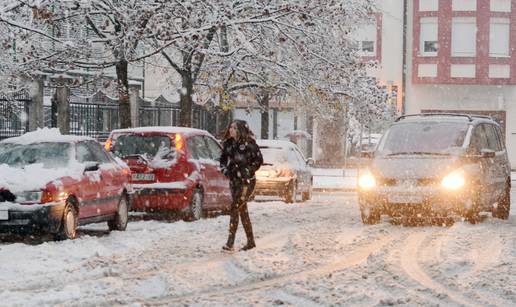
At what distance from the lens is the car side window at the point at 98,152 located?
16277 mm

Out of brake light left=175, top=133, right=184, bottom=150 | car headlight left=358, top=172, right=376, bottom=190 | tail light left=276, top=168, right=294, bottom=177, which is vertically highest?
brake light left=175, top=133, right=184, bottom=150

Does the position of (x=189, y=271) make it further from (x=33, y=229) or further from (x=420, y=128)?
(x=420, y=128)

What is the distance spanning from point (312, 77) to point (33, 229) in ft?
48.6

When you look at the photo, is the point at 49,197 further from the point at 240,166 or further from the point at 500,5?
the point at 500,5

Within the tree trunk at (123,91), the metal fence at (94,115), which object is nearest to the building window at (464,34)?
the metal fence at (94,115)

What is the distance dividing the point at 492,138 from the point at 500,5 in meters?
29.8

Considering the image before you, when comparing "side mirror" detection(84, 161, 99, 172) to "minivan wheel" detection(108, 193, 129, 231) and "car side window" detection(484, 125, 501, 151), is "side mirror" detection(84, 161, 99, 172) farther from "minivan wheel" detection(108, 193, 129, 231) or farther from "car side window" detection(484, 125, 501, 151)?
"car side window" detection(484, 125, 501, 151)

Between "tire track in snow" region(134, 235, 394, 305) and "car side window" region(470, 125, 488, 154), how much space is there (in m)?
4.97

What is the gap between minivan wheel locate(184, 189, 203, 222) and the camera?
59.6 ft

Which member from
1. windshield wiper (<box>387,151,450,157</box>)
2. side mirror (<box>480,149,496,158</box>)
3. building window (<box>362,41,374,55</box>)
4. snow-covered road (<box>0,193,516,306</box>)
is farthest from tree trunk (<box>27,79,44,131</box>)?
building window (<box>362,41,374,55</box>)

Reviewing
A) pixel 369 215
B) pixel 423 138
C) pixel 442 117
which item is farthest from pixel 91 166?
pixel 442 117

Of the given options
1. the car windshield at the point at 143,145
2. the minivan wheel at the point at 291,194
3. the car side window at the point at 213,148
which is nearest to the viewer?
the car windshield at the point at 143,145

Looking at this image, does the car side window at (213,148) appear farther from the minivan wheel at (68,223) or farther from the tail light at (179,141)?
the minivan wheel at (68,223)

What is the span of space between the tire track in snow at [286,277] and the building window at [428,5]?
3574cm
